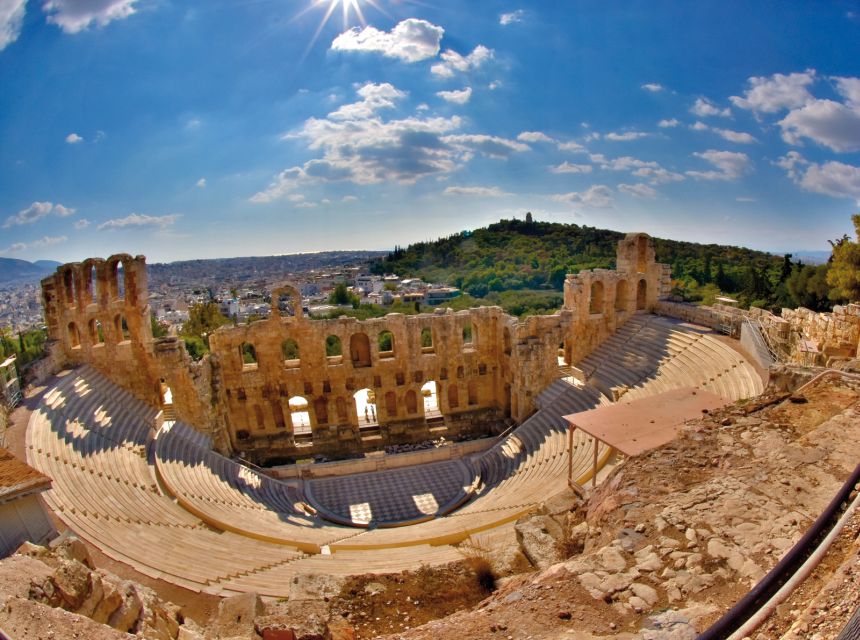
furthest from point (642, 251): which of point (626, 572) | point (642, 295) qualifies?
point (626, 572)

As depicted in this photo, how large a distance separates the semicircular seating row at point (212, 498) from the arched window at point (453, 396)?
4.32 meters

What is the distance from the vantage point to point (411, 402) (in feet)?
80.3

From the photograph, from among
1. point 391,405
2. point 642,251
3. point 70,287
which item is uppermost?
point 642,251

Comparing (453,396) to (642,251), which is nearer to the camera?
(642,251)

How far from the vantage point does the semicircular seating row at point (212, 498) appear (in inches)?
436

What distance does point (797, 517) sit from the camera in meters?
5.80

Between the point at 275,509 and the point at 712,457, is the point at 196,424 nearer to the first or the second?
the point at 275,509

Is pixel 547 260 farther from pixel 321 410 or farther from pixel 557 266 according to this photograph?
pixel 321 410

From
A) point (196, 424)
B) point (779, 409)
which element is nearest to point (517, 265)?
point (196, 424)

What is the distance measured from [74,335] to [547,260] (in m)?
67.0

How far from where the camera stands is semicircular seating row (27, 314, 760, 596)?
1109 centimetres

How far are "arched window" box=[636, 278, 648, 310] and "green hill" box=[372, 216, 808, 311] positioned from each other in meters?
21.4

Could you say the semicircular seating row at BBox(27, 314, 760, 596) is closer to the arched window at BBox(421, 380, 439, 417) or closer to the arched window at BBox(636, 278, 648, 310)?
the arched window at BBox(636, 278, 648, 310)

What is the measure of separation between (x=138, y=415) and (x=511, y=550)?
1598cm
